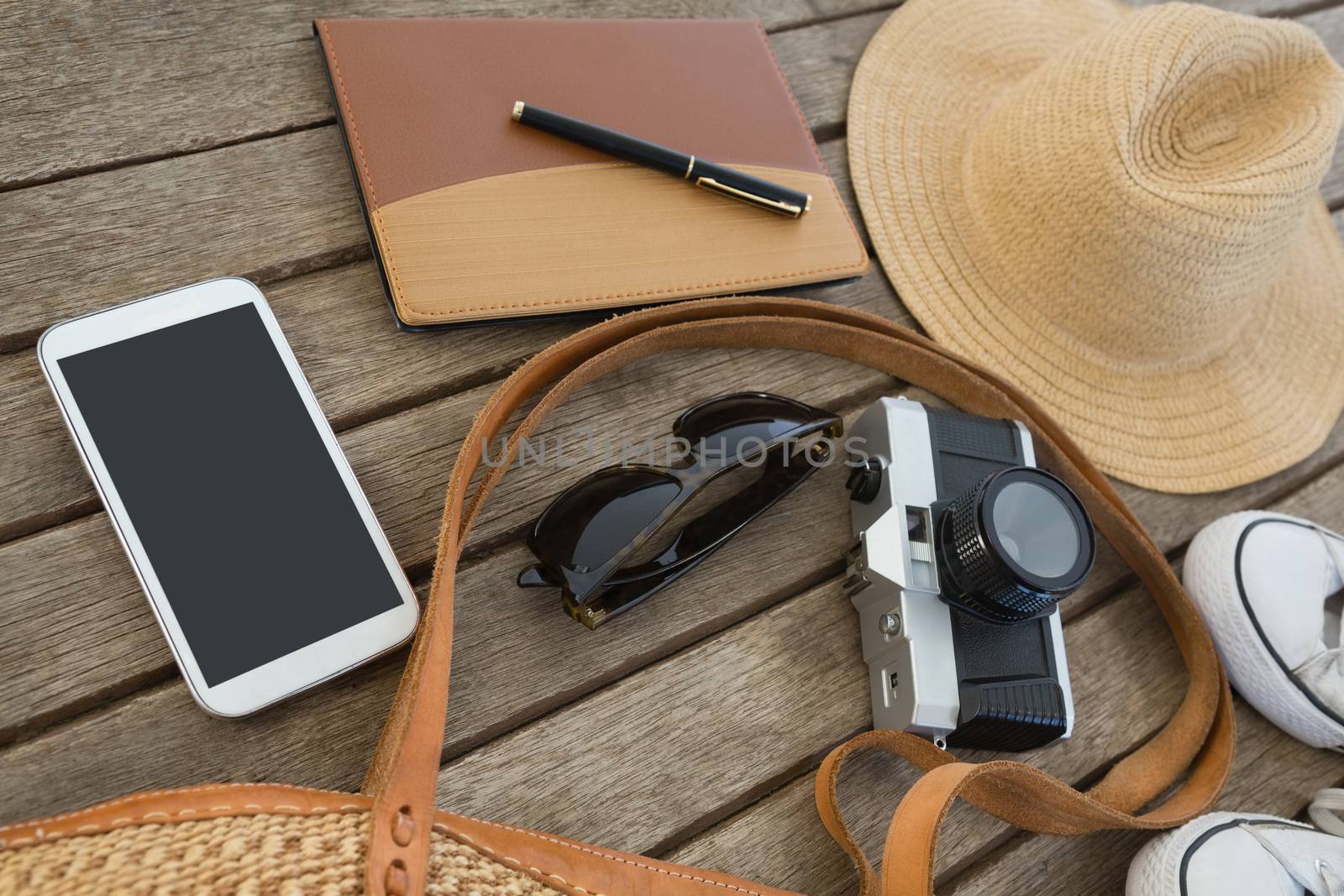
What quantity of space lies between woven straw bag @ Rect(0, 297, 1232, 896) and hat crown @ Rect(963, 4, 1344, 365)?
140 millimetres

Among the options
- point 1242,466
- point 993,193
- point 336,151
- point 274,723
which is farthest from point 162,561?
point 1242,466

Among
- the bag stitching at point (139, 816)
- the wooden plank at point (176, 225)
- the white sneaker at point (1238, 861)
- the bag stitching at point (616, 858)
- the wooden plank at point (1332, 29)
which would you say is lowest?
the white sneaker at point (1238, 861)

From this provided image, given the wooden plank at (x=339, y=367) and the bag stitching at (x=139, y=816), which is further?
the wooden plank at (x=339, y=367)

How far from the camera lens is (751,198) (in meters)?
0.79

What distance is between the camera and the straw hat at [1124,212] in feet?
2.52

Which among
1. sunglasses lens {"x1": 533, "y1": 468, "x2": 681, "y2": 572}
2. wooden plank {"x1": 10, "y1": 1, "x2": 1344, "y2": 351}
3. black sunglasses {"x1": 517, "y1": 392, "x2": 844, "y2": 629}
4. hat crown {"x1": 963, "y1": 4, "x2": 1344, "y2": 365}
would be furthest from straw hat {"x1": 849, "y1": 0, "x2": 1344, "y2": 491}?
wooden plank {"x1": 10, "y1": 1, "x2": 1344, "y2": 351}

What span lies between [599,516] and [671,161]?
33cm

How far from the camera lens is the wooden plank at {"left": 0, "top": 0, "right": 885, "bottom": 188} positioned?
27.2 inches

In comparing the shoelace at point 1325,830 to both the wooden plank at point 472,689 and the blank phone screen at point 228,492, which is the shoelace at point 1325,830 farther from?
the blank phone screen at point 228,492

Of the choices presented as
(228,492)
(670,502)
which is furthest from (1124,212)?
(228,492)

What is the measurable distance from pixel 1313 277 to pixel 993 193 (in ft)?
1.50

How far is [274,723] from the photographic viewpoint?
23.3 inches

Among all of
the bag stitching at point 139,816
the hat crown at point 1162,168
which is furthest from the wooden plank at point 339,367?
the hat crown at point 1162,168

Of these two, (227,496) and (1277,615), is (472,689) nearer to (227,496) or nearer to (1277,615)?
(227,496)
